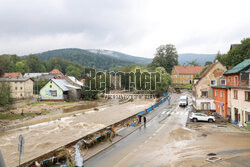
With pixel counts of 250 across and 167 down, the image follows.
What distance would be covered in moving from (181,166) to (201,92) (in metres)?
28.5

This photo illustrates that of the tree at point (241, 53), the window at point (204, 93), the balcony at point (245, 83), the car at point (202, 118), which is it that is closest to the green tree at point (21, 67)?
the window at point (204, 93)

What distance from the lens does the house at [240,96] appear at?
913 inches

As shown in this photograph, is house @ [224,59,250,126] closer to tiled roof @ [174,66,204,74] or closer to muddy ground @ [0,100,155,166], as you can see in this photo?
muddy ground @ [0,100,155,166]

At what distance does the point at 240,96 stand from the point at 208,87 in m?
13.7

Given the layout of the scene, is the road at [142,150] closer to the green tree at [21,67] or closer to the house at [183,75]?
the house at [183,75]

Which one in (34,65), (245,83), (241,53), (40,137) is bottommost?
(40,137)

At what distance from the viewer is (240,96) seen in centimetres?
2459

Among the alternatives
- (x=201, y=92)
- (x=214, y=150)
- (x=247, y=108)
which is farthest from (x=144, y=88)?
(x=214, y=150)

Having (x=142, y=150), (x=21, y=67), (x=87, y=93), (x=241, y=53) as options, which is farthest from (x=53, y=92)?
(x=21, y=67)

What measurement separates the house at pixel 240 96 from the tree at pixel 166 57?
75.3 metres

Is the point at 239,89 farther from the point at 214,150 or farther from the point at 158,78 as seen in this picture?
the point at 158,78

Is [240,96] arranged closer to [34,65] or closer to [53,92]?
[53,92]

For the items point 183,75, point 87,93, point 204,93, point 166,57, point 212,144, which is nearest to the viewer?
point 212,144

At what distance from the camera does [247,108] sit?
22.9 meters
